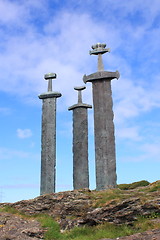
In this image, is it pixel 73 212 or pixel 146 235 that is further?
pixel 73 212

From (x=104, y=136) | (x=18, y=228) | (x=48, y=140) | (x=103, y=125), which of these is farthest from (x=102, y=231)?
(x=48, y=140)

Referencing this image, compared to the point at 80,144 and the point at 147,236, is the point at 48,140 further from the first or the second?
the point at 147,236

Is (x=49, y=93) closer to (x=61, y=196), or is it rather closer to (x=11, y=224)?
(x=61, y=196)

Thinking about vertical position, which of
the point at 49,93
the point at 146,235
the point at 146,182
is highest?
the point at 49,93

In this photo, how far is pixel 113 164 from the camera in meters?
15.8

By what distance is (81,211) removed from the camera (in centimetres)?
1160

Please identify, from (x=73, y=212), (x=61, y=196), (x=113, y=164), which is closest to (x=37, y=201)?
(x=61, y=196)

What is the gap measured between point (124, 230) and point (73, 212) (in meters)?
2.49

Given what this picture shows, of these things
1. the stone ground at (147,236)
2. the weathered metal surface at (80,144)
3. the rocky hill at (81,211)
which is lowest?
the stone ground at (147,236)

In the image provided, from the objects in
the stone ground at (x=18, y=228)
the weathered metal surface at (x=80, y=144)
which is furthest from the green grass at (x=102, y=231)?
the weathered metal surface at (x=80, y=144)

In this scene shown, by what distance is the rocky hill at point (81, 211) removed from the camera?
10320 millimetres

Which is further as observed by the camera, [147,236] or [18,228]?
[18,228]

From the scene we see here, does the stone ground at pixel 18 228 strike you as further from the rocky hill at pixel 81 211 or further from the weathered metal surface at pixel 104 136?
the weathered metal surface at pixel 104 136

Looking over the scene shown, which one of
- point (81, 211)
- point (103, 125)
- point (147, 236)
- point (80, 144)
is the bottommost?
point (147, 236)
